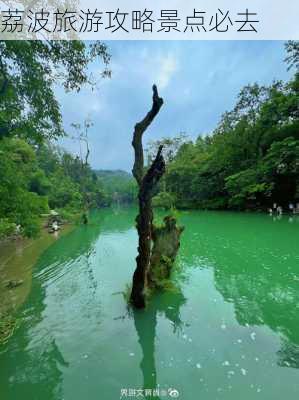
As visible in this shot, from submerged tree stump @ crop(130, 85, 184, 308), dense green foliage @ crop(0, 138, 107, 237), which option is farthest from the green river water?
dense green foliage @ crop(0, 138, 107, 237)

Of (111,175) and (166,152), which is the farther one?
(111,175)

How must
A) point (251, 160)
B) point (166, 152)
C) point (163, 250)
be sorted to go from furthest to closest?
point (166, 152) < point (251, 160) < point (163, 250)

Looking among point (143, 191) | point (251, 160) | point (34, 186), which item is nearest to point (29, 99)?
point (143, 191)

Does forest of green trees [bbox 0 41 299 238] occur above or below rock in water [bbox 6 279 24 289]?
above

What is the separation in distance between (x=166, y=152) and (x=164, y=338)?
37764 mm

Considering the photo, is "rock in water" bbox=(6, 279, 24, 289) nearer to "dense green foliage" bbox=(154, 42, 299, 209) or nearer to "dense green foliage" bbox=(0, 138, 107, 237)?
"dense green foliage" bbox=(0, 138, 107, 237)

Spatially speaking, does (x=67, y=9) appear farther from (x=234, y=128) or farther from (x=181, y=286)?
(x=234, y=128)

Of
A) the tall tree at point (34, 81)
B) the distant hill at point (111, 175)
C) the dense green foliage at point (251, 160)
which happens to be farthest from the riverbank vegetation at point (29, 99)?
the distant hill at point (111, 175)

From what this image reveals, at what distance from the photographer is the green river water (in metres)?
3.39

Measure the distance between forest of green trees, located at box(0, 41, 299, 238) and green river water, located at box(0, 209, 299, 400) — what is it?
2489mm

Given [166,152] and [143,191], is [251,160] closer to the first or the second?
[166,152]

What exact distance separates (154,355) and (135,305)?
1519mm

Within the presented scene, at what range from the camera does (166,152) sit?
4081 cm

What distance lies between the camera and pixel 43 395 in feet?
10.9
